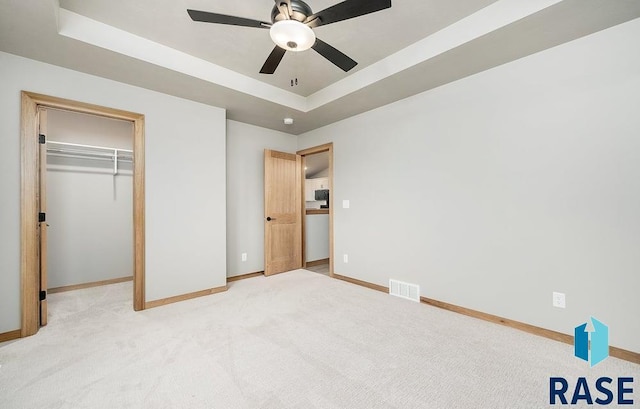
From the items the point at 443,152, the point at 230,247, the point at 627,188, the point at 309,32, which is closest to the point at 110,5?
the point at 309,32

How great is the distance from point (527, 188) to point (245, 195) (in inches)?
143

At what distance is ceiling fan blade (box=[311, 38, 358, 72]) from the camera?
184 cm

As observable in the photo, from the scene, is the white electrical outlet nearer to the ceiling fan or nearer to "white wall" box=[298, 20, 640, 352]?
"white wall" box=[298, 20, 640, 352]

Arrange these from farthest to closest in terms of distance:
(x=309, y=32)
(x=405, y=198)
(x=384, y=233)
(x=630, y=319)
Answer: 1. (x=384, y=233)
2. (x=405, y=198)
3. (x=630, y=319)
4. (x=309, y=32)

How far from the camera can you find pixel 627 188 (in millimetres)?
1949

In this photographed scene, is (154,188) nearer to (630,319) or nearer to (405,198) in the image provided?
(405,198)

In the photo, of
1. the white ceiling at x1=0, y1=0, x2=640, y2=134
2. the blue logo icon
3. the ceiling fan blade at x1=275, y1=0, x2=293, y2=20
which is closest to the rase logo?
the blue logo icon

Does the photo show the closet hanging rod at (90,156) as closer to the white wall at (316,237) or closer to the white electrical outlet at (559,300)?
the white wall at (316,237)

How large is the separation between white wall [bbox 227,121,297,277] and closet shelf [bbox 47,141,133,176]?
5.15ft

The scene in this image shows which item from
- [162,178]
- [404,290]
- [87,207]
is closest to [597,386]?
[404,290]

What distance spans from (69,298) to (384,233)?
411cm

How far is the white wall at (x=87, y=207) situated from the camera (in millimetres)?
3543

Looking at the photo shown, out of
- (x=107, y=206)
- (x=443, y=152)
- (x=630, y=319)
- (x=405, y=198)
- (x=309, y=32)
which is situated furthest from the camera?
(x=107, y=206)

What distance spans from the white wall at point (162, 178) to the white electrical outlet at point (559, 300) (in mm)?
3588
